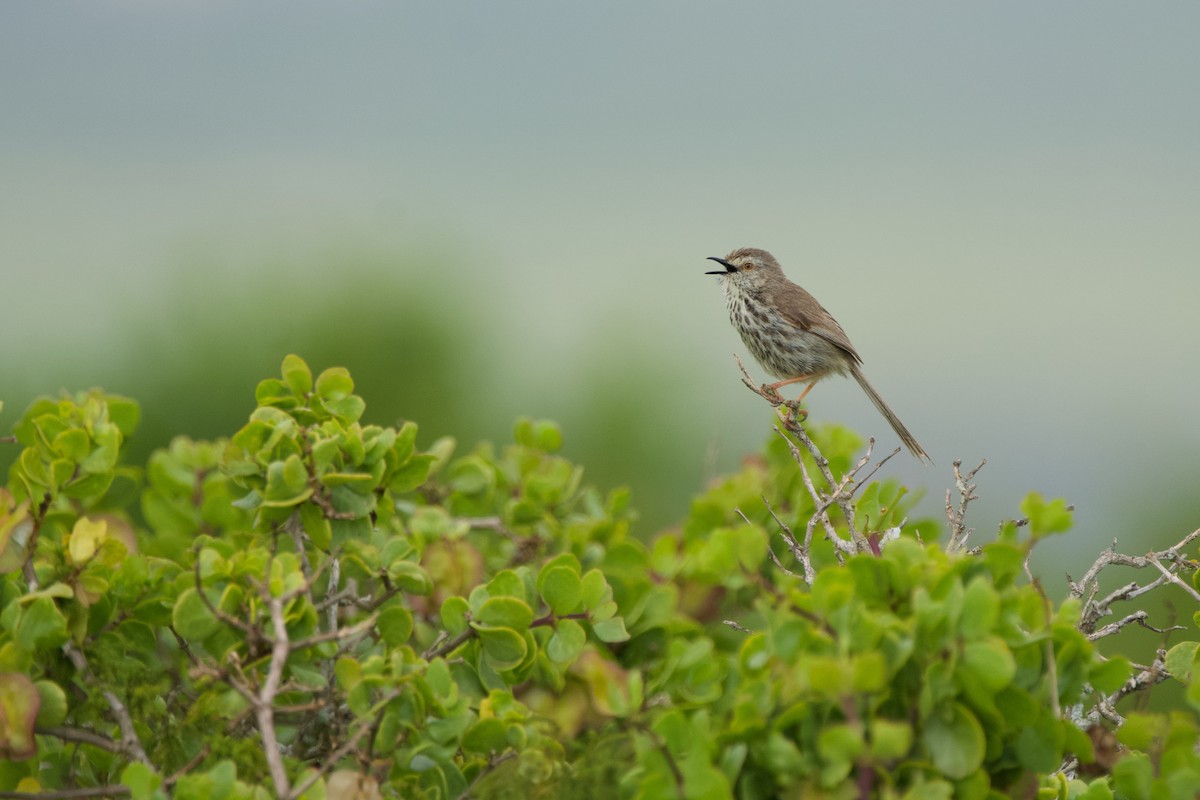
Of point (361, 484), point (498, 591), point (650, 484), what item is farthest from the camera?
point (650, 484)

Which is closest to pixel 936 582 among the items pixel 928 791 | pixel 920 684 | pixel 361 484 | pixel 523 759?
pixel 920 684

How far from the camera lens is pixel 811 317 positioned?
7.31 metres

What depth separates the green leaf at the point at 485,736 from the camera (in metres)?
2.75

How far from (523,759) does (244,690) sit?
632mm

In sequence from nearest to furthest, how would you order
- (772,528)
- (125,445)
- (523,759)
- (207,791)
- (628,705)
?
(628,705)
(207,791)
(523,759)
(125,445)
(772,528)

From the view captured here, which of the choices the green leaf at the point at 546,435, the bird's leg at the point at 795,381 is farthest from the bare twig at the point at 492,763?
the bird's leg at the point at 795,381

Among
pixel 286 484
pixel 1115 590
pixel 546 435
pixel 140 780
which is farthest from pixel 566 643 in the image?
pixel 546 435

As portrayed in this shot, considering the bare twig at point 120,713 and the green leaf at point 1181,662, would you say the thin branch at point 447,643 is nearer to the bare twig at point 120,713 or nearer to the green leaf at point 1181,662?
the bare twig at point 120,713

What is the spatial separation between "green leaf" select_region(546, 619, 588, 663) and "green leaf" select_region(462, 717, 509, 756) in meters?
0.27

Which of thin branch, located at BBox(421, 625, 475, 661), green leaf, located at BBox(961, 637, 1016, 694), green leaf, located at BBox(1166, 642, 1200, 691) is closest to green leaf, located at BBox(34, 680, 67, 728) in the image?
thin branch, located at BBox(421, 625, 475, 661)

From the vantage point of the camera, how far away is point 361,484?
332cm

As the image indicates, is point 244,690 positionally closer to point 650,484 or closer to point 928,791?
point 928,791

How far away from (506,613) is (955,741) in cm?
117

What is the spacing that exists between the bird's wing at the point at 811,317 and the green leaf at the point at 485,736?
15.6ft
